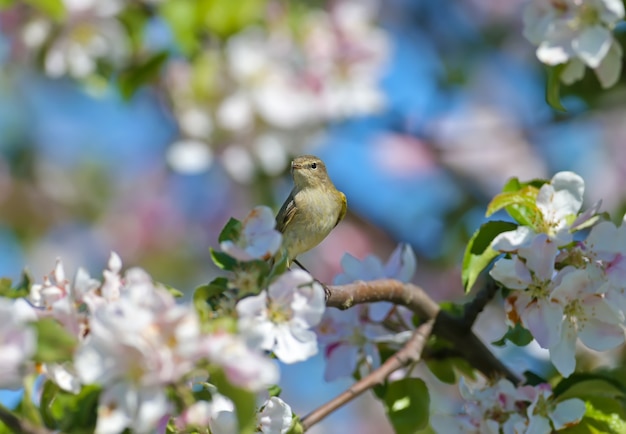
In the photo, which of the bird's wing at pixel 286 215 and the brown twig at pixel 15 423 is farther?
the bird's wing at pixel 286 215

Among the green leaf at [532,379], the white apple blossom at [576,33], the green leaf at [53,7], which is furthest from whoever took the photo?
the green leaf at [53,7]

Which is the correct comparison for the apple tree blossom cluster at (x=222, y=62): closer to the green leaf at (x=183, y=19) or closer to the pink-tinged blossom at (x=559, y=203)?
the green leaf at (x=183, y=19)

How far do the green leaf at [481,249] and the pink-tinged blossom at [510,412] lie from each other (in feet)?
0.63

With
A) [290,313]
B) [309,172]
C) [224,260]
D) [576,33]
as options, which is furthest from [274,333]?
[309,172]

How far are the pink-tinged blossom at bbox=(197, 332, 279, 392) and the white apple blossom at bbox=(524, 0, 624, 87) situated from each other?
933 millimetres

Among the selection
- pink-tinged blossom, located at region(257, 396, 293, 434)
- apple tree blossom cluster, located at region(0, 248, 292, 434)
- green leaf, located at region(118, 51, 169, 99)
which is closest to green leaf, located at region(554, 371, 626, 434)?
pink-tinged blossom, located at region(257, 396, 293, 434)

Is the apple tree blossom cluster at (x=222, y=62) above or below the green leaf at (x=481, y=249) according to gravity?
below

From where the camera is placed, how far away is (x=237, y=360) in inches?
39.4

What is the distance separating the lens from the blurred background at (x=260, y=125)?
2.91m

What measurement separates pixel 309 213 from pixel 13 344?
0.91 meters

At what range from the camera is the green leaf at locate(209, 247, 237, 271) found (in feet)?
4.11

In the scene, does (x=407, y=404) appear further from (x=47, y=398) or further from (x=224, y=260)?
(x=47, y=398)

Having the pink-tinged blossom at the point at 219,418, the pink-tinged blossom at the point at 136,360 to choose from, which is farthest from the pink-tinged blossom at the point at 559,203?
the pink-tinged blossom at the point at 136,360

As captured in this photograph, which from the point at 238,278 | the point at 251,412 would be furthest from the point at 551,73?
the point at 251,412
